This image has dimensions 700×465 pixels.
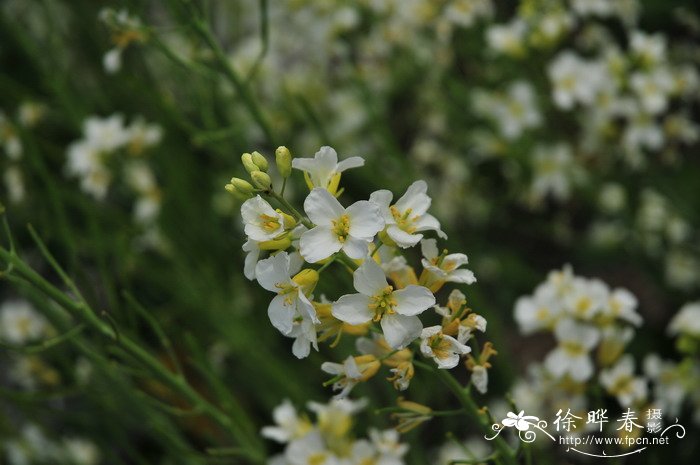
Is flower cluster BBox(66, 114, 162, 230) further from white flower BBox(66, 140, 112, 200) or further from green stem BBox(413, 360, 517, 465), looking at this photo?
green stem BBox(413, 360, 517, 465)

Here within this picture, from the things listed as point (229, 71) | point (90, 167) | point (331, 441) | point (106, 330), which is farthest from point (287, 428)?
point (90, 167)

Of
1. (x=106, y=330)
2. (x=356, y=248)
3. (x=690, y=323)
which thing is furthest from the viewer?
(x=690, y=323)

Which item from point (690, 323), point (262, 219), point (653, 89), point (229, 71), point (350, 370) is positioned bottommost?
point (350, 370)

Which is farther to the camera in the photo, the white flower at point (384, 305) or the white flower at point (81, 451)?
the white flower at point (81, 451)

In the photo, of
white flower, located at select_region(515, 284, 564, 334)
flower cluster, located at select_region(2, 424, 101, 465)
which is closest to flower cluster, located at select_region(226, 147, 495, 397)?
white flower, located at select_region(515, 284, 564, 334)

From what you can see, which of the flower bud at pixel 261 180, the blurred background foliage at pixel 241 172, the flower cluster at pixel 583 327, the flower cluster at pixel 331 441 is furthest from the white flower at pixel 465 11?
the flower bud at pixel 261 180

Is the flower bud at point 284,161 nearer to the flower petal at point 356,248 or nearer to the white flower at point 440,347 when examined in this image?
the flower petal at point 356,248

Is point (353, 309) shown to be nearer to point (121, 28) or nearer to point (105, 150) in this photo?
point (121, 28)
